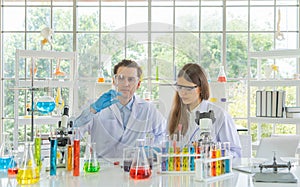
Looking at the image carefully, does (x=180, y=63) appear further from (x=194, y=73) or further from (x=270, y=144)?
(x=270, y=144)

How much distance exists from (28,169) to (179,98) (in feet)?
2.75

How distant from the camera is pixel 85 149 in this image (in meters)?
2.00

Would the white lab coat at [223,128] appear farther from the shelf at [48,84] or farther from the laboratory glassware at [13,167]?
the shelf at [48,84]

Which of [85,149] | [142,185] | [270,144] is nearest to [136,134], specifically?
[85,149]

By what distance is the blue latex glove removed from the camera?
2195mm

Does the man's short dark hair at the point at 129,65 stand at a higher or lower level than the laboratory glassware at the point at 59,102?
higher

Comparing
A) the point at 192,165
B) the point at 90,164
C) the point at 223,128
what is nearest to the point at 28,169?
the point at 90,164

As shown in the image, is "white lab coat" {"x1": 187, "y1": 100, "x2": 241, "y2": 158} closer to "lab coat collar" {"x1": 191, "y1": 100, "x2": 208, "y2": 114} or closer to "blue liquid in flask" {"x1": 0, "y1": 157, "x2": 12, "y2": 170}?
"lab coat collar" {"x1": 191, "y1": 100, "x2": 208, "y2": 114}

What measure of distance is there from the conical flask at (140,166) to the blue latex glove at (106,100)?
1.55ft

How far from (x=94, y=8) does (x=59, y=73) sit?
3.63 feet

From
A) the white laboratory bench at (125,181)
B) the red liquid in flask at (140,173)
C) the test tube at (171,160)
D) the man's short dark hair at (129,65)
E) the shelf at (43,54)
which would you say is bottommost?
the white laboratory bench at (125,181)

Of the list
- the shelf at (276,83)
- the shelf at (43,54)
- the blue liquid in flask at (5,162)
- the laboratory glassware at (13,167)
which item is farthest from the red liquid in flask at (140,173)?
the shelf at (276,83)

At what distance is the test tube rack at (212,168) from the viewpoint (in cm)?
171

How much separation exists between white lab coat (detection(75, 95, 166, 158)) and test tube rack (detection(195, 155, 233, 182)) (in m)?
0.41
